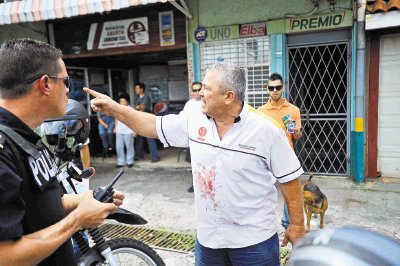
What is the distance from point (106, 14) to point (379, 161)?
20.5 ft

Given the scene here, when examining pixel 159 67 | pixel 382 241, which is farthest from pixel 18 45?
pixel 159 67

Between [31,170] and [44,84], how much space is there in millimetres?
352

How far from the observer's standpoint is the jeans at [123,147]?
26.5 feet

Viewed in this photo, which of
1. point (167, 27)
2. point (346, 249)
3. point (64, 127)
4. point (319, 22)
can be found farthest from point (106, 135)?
point (346, 249)

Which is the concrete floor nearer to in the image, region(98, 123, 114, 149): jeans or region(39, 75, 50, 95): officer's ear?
region(98, 123, 114, 149): jeans

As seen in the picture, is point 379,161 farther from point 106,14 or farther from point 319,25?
point 106,14

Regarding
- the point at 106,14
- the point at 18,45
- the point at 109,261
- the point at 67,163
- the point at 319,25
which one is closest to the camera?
the point at 18,45

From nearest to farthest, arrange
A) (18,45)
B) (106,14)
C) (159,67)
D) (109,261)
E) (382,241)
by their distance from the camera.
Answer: (382,241) → (18,45) → (109,261) → (106,14) → (159,67)

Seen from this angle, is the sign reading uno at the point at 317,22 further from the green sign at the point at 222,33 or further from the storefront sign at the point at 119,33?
the storefront sign at the point at 119,33

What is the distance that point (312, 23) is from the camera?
20.3ft

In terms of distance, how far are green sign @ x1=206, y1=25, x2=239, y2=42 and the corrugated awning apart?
907mm

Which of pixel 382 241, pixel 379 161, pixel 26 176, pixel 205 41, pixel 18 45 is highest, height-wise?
pixel 205 41

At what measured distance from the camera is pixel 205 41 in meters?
7.02

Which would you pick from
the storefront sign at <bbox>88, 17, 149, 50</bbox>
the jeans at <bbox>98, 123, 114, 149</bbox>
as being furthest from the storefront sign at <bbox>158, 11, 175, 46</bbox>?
the jeans at <bbox>98, 123, 114, 149</bbox>
